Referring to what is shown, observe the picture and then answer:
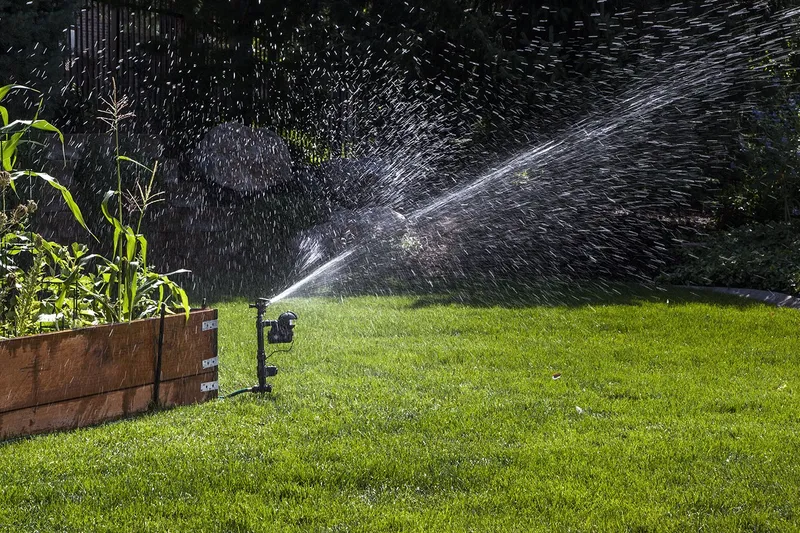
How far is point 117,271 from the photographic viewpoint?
3949mm

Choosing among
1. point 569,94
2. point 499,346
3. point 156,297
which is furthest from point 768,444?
point 569,94

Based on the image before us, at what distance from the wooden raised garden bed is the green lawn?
0.30 ft

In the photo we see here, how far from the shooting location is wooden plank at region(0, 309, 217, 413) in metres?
3.39

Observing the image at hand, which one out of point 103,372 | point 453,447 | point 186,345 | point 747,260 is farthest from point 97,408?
point 747,260

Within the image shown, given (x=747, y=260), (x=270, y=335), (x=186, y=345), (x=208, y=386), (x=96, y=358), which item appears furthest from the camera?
(x=747, y=260)

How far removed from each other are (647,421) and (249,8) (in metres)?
9.09

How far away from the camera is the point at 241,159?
10.9 metres

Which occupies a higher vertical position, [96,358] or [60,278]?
[60,278]

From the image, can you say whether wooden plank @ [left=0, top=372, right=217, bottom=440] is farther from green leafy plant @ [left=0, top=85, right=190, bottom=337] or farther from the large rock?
the large rock

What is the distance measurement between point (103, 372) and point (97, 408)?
15 cm

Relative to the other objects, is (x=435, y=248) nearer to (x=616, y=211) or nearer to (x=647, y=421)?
(x=616, y=211)

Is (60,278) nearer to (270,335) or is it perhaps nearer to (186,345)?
(186,345)

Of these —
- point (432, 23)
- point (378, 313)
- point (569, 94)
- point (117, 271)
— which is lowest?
point (378, 313)

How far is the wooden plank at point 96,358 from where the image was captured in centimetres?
339
